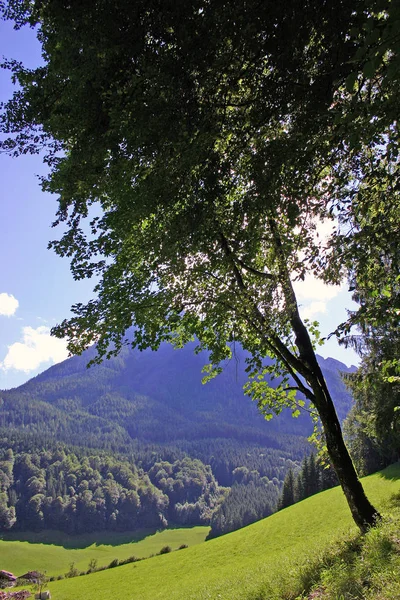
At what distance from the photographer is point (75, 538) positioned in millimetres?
163375

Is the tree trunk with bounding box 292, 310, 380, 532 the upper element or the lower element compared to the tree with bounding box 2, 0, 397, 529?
lower

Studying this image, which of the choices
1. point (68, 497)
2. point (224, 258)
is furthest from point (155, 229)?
point (68, 497)

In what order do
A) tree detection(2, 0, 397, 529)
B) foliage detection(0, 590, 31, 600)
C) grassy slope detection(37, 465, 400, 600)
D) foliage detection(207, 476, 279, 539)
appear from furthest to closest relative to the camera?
foliage detection(207, 476, 279, 539)
foliage detection(0, 590, 31, 600)
grassy slope detection(37, 465, 400, 600)
tree detection(2, 0, 397, 529)

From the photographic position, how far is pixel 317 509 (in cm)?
3027

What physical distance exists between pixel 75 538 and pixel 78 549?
63.4 ft

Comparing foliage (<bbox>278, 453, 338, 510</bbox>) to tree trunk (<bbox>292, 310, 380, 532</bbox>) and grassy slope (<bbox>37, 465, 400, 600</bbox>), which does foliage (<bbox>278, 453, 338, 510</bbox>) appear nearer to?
grassy slope (<bbox>37, 465, 400, 600</bbox>)

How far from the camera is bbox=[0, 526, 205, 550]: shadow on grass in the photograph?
502 feet

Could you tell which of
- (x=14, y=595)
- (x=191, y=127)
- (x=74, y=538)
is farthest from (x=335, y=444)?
(x=74, y=538)

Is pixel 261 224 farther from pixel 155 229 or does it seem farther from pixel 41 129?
pixel 41 129

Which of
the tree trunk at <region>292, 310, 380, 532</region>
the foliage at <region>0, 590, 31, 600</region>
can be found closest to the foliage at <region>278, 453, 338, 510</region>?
the foliage at <region>0, 590, 31, 600</region>

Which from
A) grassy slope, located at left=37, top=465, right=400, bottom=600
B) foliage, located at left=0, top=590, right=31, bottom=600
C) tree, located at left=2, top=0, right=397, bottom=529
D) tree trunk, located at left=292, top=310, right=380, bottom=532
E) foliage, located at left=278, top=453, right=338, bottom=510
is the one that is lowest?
foliage, located at left=278, top=453, right=338, bottom=510

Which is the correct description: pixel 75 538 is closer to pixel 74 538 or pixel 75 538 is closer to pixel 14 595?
pixel 74 538

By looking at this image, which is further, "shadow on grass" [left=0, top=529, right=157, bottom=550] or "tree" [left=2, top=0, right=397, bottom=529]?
"shadow on grass" [left=0, top=529, right=157, bottom=550]

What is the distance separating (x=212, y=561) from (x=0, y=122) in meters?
26.9
